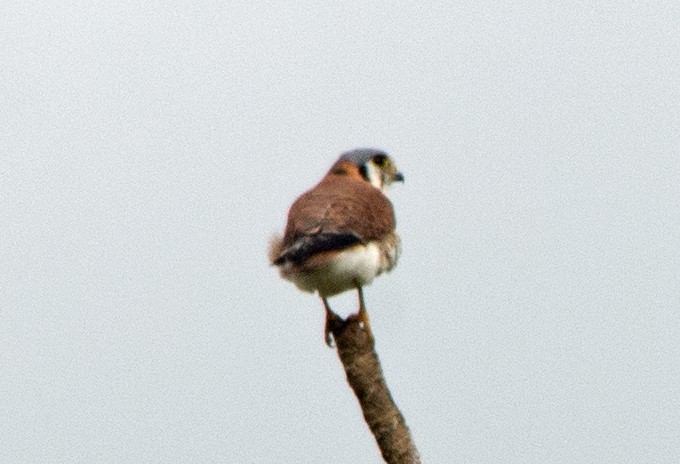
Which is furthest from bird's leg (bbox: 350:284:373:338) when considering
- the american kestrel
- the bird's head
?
the bird's head

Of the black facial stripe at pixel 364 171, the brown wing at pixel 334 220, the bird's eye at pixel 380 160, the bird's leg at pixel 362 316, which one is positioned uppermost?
the bird's eye at pixel 380 160

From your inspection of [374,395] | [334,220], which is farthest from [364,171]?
[374,395]

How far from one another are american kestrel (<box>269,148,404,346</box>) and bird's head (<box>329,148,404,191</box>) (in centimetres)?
136

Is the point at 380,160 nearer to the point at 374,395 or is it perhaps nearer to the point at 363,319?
the point at 363,319

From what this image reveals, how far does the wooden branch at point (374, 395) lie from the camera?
714 cm

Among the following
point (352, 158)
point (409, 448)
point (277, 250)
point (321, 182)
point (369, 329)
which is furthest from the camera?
point (352, 158)

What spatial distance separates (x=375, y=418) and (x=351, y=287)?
2522 millimetres

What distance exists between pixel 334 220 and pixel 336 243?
0.27 m

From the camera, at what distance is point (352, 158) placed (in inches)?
478

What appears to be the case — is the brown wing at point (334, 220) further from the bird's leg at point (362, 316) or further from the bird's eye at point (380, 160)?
the bird's eye at point (380, 160)

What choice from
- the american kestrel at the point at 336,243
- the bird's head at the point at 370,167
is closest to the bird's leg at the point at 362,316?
the american kestrel at the point at 336,243

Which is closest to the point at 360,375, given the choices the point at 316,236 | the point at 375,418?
the point at 375,418

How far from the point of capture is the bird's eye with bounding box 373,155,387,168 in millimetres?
12312

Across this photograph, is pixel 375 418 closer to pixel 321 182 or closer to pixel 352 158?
pixel 321 182
